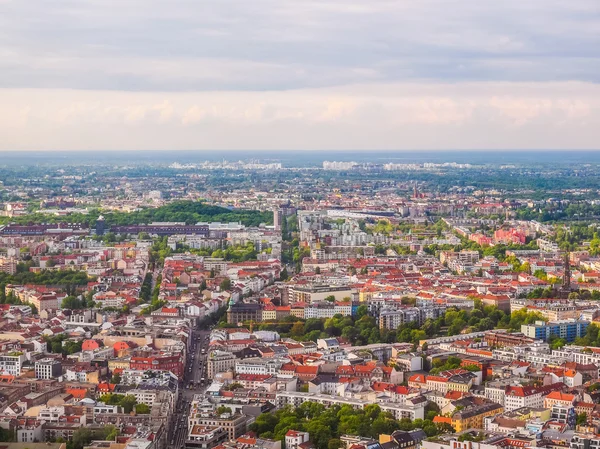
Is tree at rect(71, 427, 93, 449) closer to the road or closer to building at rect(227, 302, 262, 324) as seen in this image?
the road

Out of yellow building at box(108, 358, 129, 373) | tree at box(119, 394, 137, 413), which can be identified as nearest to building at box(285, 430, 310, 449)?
tree at box(119, 394, 137, 413)

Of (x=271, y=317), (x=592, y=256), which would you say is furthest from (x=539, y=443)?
(x=592, y=256)

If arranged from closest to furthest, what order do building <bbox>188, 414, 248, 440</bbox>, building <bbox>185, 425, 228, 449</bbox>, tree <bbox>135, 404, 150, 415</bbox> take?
building <bbox>185, 425, 228, 449</bbox>, building <bbox>188, 414, 248, 440</bbox>, tree <bbox>135, 404, 150, 415</bbox>

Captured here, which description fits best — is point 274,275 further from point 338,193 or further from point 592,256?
point 338,193

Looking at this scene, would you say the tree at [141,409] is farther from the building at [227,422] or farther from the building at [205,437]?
the building at [205,437]

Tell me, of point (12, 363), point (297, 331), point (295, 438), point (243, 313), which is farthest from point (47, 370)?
point (243, 313)

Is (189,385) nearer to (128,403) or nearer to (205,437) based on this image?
(128,403)

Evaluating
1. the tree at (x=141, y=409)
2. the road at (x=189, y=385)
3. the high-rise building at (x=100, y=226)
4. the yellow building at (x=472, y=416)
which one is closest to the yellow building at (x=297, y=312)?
the road at (x=189, y=385)
